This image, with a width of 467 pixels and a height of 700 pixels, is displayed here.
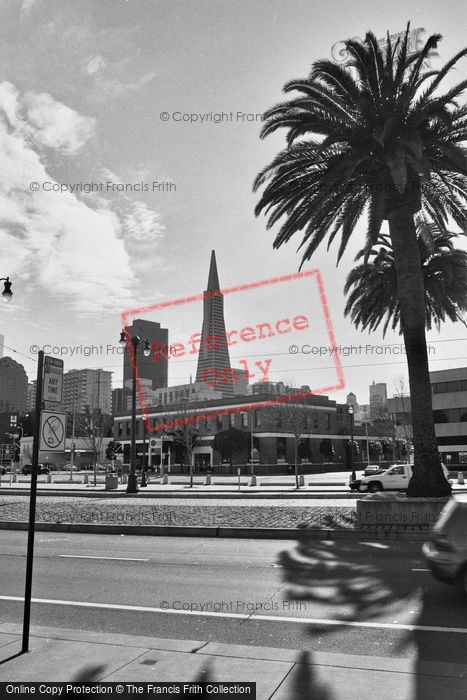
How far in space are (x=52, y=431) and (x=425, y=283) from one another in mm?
21807

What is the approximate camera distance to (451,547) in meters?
8.41

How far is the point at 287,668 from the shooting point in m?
5.49

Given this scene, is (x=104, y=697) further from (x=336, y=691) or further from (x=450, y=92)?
(x=450, y=92)

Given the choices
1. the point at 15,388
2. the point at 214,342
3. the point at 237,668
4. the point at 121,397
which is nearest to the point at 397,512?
the point at 237,668

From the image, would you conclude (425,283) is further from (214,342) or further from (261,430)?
(214,342)

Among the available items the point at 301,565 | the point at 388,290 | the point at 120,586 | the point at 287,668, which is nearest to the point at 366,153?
the point at 388,290

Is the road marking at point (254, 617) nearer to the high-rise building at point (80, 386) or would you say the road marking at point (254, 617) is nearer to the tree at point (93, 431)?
the tree at point (93, 431)

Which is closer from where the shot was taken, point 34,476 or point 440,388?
point 34,476

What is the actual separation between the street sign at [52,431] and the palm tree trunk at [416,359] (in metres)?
13.4

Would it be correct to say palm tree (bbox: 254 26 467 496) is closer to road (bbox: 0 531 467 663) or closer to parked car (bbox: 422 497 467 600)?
road (bbox: 0 531 467 663)

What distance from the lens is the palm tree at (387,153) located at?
57.4 feet

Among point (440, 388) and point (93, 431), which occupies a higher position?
point (440, 388)

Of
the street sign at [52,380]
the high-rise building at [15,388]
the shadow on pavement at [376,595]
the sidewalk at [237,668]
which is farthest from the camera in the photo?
the high-rise building at [15,388]

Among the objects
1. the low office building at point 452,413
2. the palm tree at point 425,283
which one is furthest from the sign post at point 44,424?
the low office building at point 452,413
